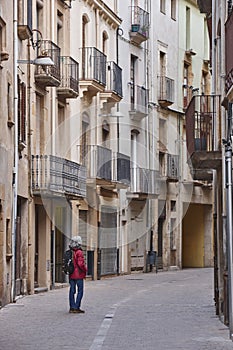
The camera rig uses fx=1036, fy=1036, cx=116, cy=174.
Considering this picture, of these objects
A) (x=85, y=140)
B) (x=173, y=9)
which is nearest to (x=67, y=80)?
(x=85, y=140)

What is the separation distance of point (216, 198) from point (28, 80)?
8.80 meters

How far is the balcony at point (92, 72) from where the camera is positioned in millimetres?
34656

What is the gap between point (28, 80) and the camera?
1100 inches

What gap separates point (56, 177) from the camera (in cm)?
3003

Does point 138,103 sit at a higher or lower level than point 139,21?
lower

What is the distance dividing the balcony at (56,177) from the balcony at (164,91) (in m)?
13.0

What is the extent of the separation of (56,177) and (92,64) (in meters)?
6.59

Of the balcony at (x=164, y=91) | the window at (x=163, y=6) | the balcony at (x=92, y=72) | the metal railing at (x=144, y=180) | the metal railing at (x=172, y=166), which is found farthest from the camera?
the window at (x=163, y=6)

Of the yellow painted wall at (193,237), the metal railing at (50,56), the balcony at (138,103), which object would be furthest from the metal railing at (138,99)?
the metal railing at (50,56)

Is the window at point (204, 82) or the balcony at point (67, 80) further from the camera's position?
the window at point (204, 82)

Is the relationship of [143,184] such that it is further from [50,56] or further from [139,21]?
[50,56]

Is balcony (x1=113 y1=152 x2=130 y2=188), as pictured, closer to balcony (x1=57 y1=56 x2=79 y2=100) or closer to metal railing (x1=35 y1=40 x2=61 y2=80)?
balcony (x1=57 y1=56 x2=79 y2=100)

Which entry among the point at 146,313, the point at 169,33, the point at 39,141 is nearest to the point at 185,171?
the point at 169,33

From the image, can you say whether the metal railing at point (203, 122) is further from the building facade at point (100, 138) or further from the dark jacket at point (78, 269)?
the dark jacket at point (78, 269)
